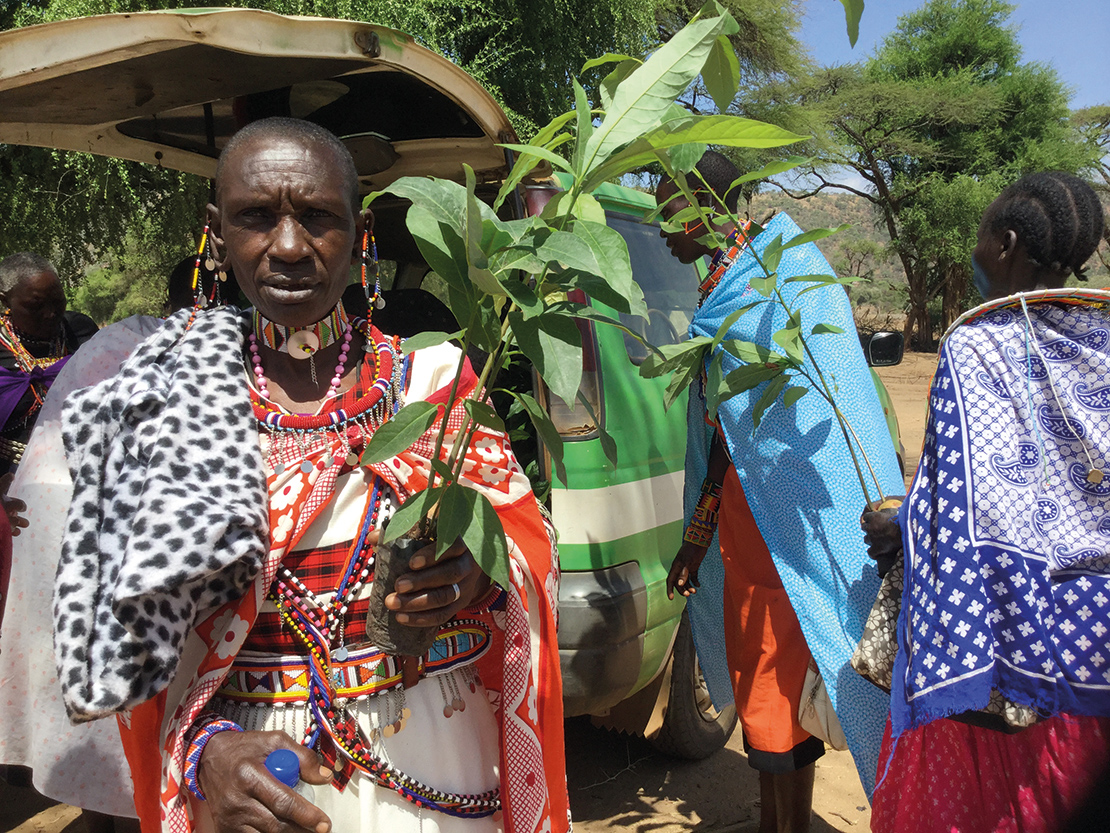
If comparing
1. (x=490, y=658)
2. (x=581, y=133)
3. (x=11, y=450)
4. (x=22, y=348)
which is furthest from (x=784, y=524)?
(x=22, y=348)

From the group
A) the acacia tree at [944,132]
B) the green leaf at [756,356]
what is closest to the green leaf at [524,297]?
A: the green leaf at [756,356]

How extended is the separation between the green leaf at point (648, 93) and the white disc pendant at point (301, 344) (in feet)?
2.37

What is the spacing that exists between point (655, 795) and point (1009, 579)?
2.28 metres

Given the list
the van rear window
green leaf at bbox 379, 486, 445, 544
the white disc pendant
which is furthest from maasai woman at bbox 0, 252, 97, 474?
green leaf at bbox 379, 486, 445, 544

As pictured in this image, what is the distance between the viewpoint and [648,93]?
1.03m

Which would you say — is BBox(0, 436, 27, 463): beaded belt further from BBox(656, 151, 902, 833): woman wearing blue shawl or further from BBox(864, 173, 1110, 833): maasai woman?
BBox(864, 173, 1110, 833): maasai woman

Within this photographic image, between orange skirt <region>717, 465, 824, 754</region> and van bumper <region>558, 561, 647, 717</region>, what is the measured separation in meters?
0.36

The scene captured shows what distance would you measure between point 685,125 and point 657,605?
7.31 feet

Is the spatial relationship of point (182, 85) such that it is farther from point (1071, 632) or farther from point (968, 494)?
point (1071, 632)

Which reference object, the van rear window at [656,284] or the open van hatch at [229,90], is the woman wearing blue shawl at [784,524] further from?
the open van hatch at [229,90]

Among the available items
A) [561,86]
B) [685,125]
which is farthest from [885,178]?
[685,125]

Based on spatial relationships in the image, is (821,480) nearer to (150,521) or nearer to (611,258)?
(611,258)

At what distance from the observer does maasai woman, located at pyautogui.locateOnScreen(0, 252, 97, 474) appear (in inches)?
135

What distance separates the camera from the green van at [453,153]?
170 centimetres
